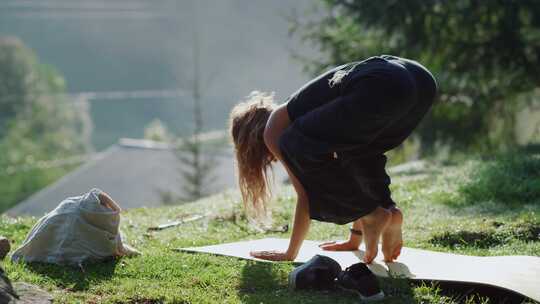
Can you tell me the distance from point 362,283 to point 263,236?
Answer: 217 centimetres

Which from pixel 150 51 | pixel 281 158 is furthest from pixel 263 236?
pixel 150 51

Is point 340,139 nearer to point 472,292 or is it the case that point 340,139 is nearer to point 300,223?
point 300,223

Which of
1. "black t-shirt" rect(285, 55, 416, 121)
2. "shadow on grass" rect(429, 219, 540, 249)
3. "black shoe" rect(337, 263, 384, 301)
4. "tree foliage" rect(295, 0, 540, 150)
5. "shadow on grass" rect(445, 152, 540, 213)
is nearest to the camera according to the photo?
"black shoe" rect(337, 263, 384, 301)

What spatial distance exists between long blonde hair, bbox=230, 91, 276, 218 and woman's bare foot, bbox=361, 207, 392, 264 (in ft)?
2.25

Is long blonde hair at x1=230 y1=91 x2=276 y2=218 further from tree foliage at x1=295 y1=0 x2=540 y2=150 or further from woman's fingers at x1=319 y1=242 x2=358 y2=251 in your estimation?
tree foliage at x1=295 y1=0 x2=540 y2=150

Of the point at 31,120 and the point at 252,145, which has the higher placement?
the point at 252,145

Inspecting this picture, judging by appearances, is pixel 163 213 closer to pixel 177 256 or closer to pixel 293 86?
pixel 177 256

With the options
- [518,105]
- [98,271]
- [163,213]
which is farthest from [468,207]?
[518,105]

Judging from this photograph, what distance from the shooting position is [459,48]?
45.5 ft

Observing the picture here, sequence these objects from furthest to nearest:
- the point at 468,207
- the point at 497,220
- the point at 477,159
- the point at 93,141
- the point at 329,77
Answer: the point at 93,141 → the point at 477,159 → the point at 468,207 → the point at 497,220 → the point at 329,77

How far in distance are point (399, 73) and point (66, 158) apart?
1700 inches

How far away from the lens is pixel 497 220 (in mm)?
6016

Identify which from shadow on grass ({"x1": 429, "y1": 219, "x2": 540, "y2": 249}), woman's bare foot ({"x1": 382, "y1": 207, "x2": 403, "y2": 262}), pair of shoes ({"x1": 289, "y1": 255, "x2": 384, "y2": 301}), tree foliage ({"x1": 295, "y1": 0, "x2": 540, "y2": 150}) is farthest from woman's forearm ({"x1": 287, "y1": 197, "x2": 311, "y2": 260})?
tree foliage ({"x1": 295, "y1": 0, "x2": 540, "y2": 150})

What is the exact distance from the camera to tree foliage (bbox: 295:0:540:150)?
13.0 metres
